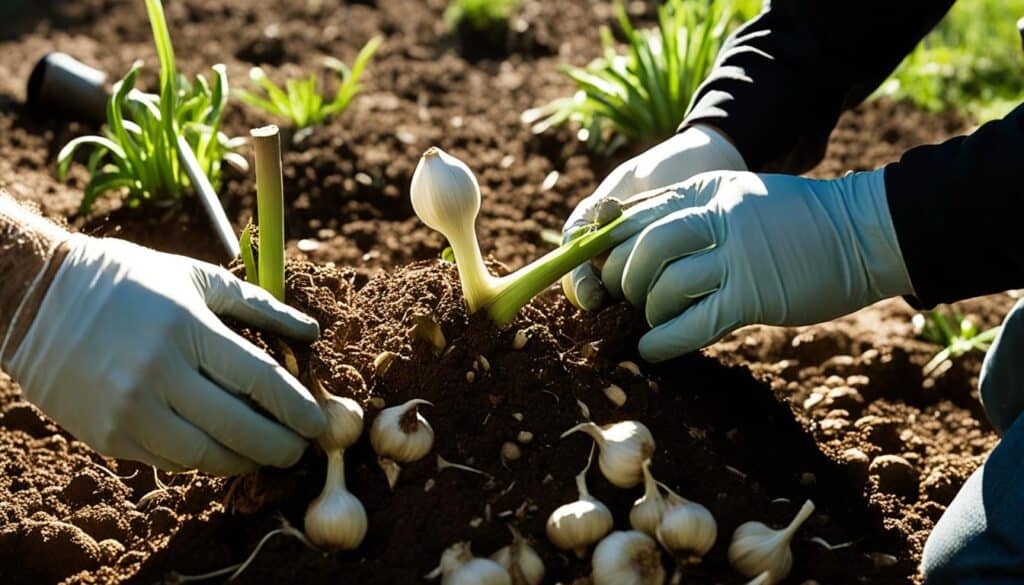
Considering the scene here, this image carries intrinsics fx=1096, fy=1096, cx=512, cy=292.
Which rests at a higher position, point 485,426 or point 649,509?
point 485,426

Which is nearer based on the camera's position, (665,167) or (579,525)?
(579,525)

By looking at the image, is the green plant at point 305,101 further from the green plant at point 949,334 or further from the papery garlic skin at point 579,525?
the papery garlic skin at point 579,525

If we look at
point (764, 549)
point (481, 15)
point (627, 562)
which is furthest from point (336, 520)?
point (481, 15)

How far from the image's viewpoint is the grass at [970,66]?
12.2ft

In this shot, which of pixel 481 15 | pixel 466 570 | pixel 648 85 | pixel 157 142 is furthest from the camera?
pixel 481 15

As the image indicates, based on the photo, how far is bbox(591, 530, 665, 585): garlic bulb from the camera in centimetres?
161

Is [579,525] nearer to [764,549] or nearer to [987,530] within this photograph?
[764,549]

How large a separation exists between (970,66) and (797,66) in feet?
6.00

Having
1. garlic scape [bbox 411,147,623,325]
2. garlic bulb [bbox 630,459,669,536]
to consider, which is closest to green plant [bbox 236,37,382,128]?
garlic scape [bbox 411,147,623,325]

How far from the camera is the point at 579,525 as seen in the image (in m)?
1.65

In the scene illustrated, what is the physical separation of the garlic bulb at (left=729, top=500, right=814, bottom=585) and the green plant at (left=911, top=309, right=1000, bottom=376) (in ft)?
3.64

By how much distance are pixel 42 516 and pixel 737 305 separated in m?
1.29

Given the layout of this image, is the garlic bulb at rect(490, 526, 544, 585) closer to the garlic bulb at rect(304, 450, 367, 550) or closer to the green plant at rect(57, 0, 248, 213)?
the garlic bulb at rect(304, 450, 367, 550)

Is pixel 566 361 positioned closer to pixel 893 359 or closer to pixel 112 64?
pixel 893 359
